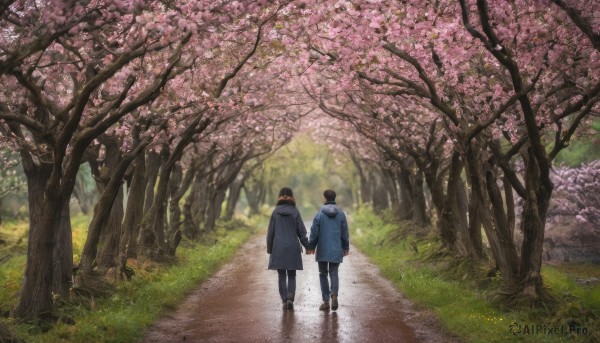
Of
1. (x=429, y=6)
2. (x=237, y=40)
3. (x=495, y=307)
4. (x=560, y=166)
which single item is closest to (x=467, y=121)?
(x=429, y=6)

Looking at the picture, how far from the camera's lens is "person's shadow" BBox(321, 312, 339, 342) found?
955 centimetres

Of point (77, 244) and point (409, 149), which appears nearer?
point (409, 149)

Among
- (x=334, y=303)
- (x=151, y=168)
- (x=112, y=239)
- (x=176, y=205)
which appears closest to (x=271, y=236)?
(x=334, y=303)

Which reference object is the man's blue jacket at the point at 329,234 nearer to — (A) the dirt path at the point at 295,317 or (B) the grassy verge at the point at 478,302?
(A) the dirt path at the point at 295,317

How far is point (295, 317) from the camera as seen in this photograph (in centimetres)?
1133

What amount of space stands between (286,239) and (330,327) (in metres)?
2.48

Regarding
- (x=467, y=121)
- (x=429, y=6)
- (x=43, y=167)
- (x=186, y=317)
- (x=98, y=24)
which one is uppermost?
(x=429, y=6)

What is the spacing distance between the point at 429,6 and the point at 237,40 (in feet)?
14.1

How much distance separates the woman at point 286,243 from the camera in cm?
1224

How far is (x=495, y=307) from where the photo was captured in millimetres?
11555

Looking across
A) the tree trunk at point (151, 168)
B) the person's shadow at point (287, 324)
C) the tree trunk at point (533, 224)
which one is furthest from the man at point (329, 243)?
the tree trunk at point (151, 168)

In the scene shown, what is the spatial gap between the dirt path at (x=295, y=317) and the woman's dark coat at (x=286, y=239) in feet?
2.88

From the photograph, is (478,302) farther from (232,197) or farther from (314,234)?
(232,197)

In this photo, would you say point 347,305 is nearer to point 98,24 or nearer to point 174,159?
point 98,24
